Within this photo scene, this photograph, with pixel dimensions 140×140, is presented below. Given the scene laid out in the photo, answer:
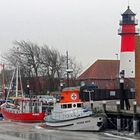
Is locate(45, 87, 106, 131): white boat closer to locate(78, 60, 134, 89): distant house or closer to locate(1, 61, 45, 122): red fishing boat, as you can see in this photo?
locate(1, 61, 45, 122): red fishing boat

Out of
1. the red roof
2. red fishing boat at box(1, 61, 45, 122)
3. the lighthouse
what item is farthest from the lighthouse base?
the red roof

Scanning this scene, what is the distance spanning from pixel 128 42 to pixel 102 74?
28625 millimetres

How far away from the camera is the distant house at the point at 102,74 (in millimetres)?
104488

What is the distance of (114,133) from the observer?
4588 cm

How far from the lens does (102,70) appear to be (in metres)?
109

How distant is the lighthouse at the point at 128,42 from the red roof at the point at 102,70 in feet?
80.0

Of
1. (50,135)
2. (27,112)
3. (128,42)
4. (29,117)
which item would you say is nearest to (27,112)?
(27,112)

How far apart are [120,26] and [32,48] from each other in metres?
25.8

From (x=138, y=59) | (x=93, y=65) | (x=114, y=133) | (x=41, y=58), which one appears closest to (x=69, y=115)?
(x=114, y=133)

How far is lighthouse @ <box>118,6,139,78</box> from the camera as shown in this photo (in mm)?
78875

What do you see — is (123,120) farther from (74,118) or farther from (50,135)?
(50,135)

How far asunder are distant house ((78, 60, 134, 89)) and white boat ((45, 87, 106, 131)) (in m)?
48.7

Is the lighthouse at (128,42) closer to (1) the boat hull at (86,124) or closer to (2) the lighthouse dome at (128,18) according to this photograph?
(2) the lighthouse dome at (128,18)

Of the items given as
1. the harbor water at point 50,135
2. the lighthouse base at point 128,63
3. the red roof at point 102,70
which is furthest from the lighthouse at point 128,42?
the harbor water at point 50,135
